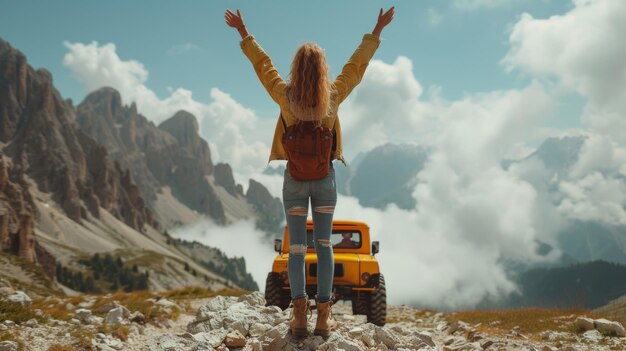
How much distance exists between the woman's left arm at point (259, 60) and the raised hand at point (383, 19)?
4.74ft

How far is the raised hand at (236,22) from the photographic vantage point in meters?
6.11

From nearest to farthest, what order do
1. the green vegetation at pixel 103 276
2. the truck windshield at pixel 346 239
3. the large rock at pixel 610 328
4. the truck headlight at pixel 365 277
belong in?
the large rock at pixel 610 328 → the truck headlight at pixel 365 277 → the truck windshield at pixel 346 239 → the green vegetation at pixel 103 276

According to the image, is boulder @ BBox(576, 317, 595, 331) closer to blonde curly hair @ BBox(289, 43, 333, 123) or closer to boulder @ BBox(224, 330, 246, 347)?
boulder @ BBox(224, 330, 246, 347)

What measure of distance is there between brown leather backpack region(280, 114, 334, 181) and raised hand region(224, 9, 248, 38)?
57.6 inches

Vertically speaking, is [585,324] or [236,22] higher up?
[236,22]

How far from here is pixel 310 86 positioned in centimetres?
552

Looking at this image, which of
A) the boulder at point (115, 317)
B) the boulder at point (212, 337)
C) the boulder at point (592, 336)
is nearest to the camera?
the boulder at point (212, 337)

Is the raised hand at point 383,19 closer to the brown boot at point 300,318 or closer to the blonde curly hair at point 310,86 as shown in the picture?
the blonde curly hair at point 310,86

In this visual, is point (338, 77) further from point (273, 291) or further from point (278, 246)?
point (278, 246)

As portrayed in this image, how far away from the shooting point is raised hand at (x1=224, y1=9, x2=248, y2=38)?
6109 mm

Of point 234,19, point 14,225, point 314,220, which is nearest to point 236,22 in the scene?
point 234,19

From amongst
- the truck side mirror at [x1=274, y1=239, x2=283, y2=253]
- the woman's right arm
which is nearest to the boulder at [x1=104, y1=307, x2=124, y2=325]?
the truck side mirror at [x1=274, y1=239, x2=283, y2=253]

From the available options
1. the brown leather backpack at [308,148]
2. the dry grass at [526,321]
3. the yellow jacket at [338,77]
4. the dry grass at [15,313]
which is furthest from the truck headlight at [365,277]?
the dry grass at [15,313]

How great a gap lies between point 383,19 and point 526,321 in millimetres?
10015
